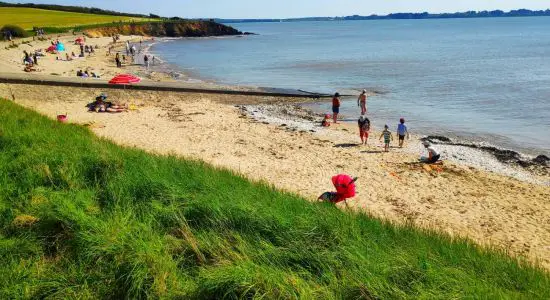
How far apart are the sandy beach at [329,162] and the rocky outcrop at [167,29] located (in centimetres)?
6472

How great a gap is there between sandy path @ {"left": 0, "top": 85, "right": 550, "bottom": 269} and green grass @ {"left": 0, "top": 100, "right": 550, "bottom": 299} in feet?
9.40

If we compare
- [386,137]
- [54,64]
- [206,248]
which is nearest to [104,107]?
[386,137]

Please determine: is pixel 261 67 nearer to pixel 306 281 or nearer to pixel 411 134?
pixel 411 134

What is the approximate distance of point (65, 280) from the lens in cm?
527

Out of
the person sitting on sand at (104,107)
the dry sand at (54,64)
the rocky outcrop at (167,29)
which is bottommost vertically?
the person sitting on sand at (104,107)

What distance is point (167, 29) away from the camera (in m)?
115

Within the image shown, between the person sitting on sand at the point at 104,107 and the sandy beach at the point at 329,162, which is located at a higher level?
the person sitting on sand at the point at 104,107

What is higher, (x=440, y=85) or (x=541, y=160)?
(x=440, y=85)

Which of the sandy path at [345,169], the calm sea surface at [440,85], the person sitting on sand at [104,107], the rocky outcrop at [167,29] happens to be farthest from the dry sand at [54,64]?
the rocky outcrop at [167,29]

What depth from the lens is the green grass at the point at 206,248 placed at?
4.83 meters

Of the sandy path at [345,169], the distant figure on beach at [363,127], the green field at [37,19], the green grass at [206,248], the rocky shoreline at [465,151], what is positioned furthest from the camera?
the green field at [37,19]

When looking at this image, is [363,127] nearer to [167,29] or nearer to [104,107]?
[104,107]

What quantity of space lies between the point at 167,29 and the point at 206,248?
383 feet

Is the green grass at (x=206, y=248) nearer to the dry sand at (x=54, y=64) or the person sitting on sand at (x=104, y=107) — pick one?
the person sitting on sand at (x=104, y=107)
